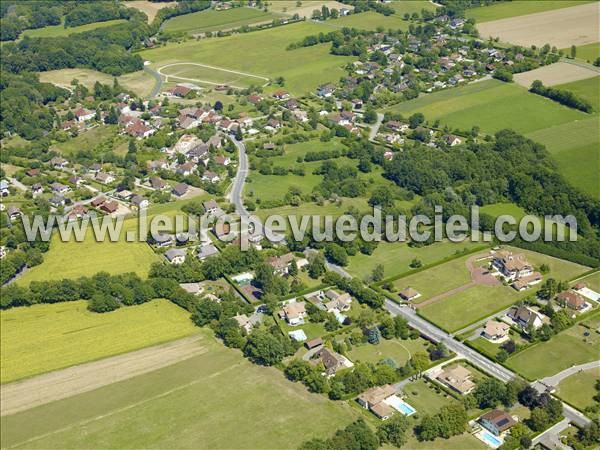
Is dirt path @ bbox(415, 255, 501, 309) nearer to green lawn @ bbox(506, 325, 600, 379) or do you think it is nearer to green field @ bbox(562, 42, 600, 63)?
green lawn @ bbox(506, 325, 600, 379)

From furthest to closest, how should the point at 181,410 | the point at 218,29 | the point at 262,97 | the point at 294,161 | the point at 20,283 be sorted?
1. the point at 218,29
2. the point at 262,97
3. the point at 294,161
4. the point at 20,283
5. the point at 181,410

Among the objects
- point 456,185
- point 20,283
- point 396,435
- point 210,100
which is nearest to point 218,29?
point 210,100

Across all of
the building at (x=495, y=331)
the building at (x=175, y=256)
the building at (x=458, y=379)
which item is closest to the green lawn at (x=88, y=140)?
the building at (x=175, y=256)

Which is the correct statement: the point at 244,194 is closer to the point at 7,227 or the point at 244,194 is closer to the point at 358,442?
the point at 7,227

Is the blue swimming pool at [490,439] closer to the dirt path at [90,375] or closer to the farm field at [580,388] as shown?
the farm field at [580,388]

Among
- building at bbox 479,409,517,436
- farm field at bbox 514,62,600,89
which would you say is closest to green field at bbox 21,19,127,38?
farm field at bbox 514,62,600,89
